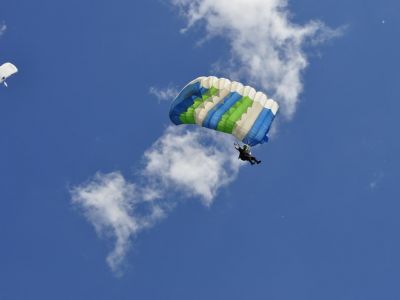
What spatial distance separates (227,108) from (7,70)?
821 inches

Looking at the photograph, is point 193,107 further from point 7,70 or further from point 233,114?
point 7,70

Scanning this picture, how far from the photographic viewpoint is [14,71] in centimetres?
7669

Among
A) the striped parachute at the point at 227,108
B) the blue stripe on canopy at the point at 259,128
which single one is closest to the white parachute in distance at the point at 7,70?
the striped parachute at the point at 227,108

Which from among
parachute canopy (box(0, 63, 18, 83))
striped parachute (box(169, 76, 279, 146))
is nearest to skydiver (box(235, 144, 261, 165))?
striped parachute (box(169, 76, 279, 146))

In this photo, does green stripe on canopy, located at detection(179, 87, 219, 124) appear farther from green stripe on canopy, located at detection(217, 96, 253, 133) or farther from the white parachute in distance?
the white parachute in distance

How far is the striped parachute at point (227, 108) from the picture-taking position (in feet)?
209

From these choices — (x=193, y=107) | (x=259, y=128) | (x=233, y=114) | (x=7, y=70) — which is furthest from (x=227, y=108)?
(x=7, y=70)

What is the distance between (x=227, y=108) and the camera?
2547 inches

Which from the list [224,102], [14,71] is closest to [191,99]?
[224,102]

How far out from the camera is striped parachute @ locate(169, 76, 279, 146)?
6356 centimetres

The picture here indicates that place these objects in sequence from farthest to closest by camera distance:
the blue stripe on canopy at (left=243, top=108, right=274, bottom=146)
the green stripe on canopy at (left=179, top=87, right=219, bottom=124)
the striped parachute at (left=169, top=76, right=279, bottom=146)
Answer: the blue stripe on canopy at (left=243, top=108, right=274, bottom=146) < the green stripe on canopy at (left=179, top=87, right=219, bottom=124) < the striped parachute at (left=169, top=76, right=279, bottom=146)

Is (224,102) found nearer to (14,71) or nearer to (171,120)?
(171,120)

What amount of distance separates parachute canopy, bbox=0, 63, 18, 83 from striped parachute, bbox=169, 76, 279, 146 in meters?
16.8

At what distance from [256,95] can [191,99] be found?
4.31m
